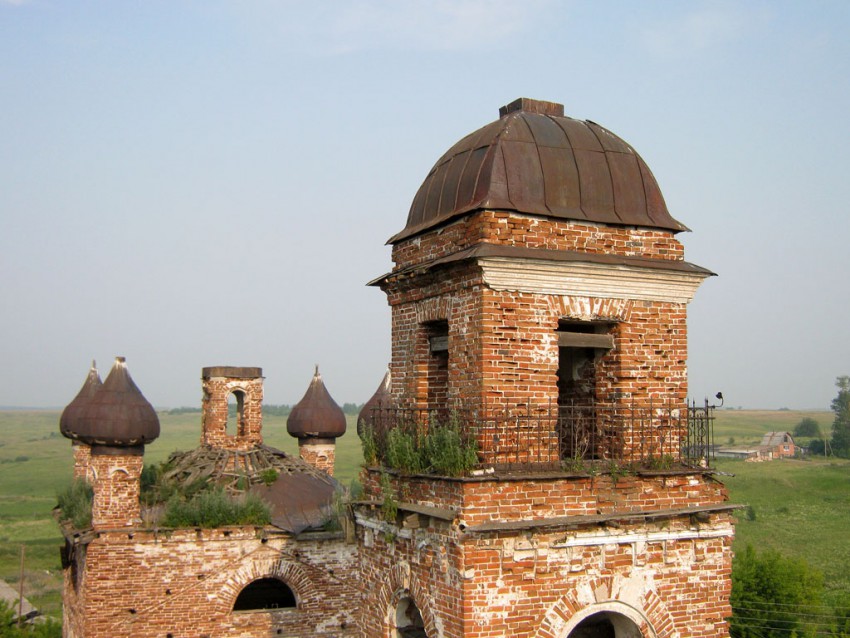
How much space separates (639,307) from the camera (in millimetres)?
8547

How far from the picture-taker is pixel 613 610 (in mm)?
7945

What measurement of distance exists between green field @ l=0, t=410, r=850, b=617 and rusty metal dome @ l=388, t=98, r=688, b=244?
6995 millimetres

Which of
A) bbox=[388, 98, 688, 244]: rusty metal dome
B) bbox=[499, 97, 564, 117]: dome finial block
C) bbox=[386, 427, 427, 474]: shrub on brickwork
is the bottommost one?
bbox=[386, 427, 427, 474]: shrub on brickwork

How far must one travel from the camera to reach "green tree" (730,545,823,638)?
2742cm

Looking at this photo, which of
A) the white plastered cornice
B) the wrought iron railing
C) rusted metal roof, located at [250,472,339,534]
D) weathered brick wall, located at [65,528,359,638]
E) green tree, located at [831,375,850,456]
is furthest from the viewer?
green tree, located at [831,375,850,456]

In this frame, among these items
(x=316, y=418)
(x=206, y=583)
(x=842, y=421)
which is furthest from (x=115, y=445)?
(x=842, y=421)

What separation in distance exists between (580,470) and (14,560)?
4220 cm

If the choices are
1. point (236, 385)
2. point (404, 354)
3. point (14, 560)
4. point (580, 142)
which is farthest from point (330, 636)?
point (14, 560)

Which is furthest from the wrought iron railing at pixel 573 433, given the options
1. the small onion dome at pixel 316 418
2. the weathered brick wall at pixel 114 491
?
the small onion dome at pixel 316 418

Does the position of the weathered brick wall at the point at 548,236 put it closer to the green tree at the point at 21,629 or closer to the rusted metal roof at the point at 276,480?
the rusted metal roof at the point at 276,480

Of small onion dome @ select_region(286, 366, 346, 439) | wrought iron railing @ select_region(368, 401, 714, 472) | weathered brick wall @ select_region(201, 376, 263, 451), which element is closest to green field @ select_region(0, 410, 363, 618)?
small onion dome @ select_region(286, 366, 346, 439)

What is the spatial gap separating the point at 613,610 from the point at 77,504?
12978 mm

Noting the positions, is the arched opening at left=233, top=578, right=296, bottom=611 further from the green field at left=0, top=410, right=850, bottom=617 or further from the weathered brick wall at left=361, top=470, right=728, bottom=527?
the weathered brick wall at left=361, top=470, right=728, bottom=527

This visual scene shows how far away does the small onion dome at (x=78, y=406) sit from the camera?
16.8 metres
